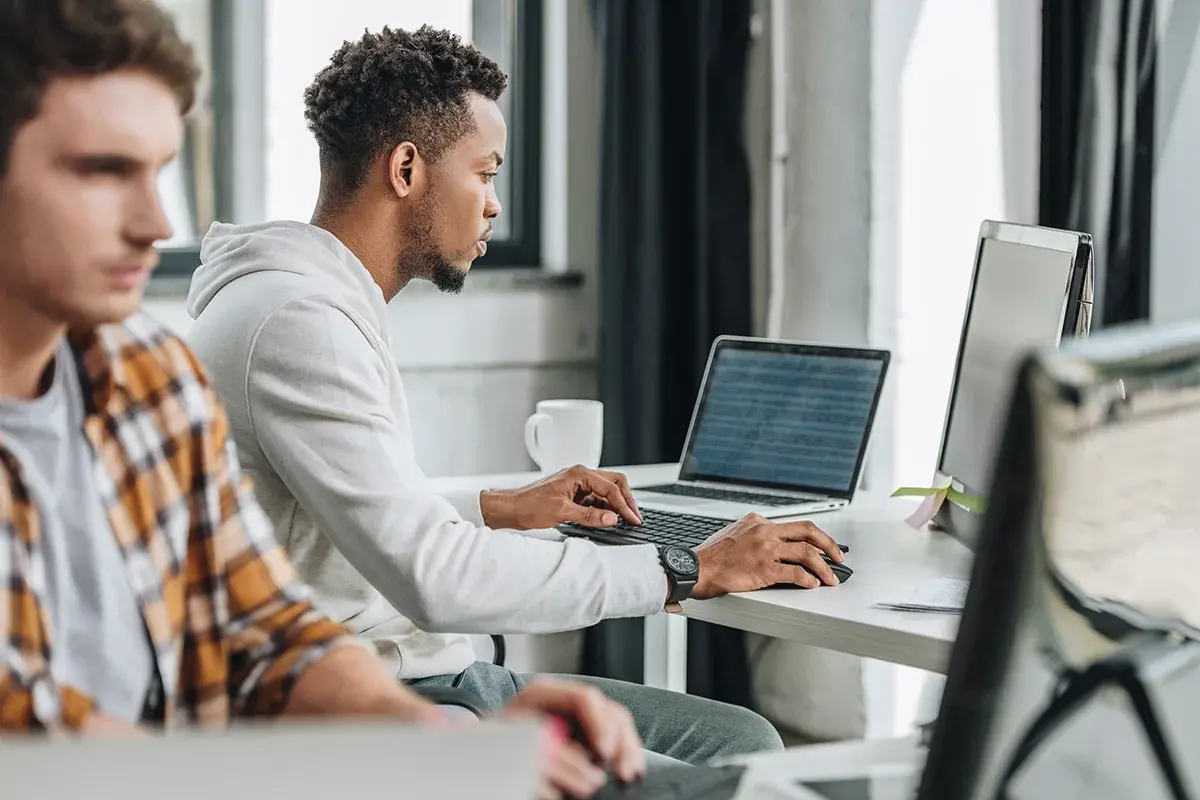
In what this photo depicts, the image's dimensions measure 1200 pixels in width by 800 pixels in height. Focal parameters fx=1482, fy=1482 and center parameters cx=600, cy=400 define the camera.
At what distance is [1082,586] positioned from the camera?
2.17 feet

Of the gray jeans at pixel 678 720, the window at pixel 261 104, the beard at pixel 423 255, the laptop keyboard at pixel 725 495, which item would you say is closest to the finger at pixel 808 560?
the gray jeans at pixel 678 720

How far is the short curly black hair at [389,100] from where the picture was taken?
66.4 inches

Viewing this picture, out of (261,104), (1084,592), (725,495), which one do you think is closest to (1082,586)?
(1084,592)

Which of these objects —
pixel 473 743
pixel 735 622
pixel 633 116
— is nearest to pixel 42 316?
pixel 473 743

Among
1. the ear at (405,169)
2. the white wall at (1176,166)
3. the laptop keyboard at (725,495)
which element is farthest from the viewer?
the white wall at (1176,166)

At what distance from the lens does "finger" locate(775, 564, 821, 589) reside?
1502 mm

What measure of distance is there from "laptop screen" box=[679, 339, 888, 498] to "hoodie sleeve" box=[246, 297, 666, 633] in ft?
2.12

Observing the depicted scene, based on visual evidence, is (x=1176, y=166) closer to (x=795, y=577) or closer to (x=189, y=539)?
(x=795, y=577)

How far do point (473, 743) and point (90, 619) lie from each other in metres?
0.43

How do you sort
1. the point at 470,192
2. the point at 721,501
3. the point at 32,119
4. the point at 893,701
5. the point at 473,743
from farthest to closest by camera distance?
the point at 893,701, the point at 721,501, the point at 470,192, the point at 32,119, the point at 473,743

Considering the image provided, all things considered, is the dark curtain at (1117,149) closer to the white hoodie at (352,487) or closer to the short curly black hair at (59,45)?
the white hoodie at (352,487)

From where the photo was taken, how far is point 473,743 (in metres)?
0.57

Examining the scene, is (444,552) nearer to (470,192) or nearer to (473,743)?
(470,192)

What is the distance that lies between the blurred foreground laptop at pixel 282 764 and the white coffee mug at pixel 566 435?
5.01 feet
